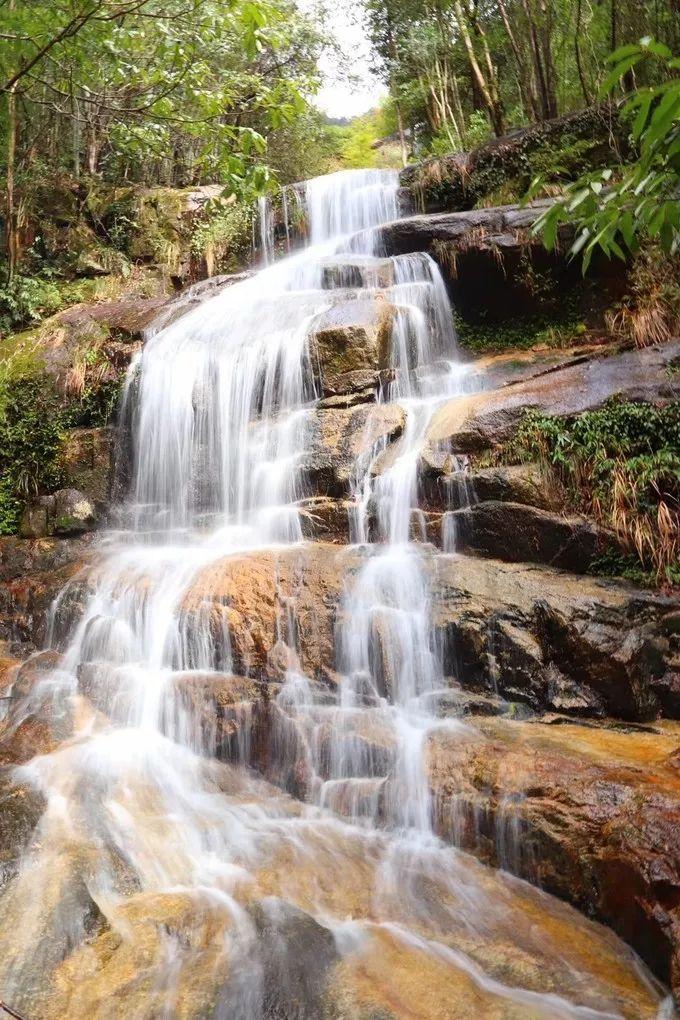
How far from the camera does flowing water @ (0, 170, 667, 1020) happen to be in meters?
3.20

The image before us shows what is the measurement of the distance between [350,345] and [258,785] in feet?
18.0

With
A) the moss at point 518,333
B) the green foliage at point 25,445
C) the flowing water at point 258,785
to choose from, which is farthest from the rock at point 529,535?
the green foliage at point 25,445

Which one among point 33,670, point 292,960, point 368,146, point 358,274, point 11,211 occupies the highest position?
point 368,146

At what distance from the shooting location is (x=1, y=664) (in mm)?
6625

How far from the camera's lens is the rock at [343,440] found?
24.2 feet

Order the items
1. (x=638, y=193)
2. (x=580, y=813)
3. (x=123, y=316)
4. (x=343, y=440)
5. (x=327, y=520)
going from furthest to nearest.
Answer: (x=123, y=316)
(x=343, y=440)
(x=327, y=520)
(x=580, y=813)
(x=638, y=193)

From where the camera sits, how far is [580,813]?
3768 millimetres

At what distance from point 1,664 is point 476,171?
1112 centimetres

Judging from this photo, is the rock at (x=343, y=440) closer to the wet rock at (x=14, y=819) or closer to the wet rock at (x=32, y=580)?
the wet rock at (x=32, y=580)

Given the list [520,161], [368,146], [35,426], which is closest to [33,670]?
[35,426]

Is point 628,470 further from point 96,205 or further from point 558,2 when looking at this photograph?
point 96,205

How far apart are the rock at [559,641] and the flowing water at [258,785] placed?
1.01 feet

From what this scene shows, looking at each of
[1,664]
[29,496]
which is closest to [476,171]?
[29,496]

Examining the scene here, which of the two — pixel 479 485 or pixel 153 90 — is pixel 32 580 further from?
pixel 153 90
